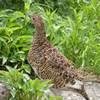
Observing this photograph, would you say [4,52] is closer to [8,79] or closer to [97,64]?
[8,79]

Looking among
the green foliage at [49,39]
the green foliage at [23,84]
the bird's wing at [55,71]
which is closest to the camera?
the green foliage at [23,84]

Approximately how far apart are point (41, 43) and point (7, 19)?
4.21ft

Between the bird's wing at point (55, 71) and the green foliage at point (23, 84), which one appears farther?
the bird's wing at point (55, 71)

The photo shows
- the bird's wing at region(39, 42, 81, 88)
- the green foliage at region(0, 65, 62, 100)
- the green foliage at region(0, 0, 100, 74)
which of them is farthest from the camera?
the green foliage at region(0, 0, 100, 74)

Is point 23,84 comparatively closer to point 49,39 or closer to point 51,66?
point 51,66

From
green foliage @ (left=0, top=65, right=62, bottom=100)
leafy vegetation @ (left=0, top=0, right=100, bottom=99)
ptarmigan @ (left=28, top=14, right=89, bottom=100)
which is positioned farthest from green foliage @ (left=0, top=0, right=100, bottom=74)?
green foliage @ (left=0, top=65, right=62, bottom=100)

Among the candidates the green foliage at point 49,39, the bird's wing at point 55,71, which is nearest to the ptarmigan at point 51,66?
the bird's wing at point 55,71

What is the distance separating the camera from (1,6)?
3.64 metres

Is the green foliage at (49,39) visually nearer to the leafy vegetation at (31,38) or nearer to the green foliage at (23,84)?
the leafy vegetation at (31,38)

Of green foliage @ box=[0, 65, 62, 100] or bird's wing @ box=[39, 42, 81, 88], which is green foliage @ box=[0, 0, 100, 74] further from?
green foliage @ box=[0, 65, 62, 100]

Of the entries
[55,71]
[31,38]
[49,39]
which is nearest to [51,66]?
[55,71]

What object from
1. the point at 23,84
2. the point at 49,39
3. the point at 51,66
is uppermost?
the point at 49,39

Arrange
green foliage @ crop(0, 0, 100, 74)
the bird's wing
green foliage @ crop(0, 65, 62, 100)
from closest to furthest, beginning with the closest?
1. green foliage @ crop(0, 65, 62, 100)
2. the bird's wing
3. green foliage @ crop(0, 0, 100, 74)

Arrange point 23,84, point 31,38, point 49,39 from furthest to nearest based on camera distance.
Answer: point 49,39, point 31,38, point 23,84
